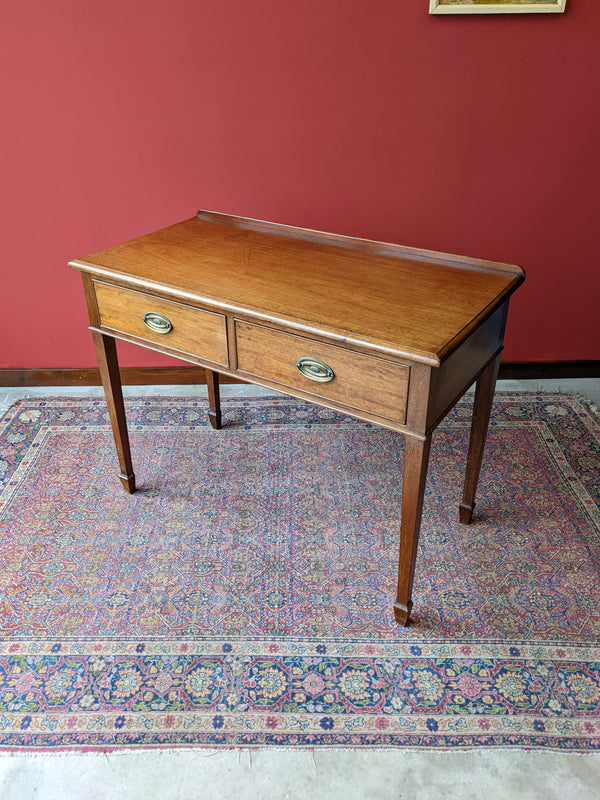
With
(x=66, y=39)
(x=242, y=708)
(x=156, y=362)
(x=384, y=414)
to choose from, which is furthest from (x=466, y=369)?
(x=66, y=39)

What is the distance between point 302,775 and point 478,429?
117 cm

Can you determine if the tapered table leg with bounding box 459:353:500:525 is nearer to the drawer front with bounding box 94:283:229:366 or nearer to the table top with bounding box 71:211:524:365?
the table top with bounding box 71:211:524:365

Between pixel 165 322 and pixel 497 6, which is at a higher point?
pixel 497 6

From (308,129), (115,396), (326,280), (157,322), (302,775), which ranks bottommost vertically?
(302,775)

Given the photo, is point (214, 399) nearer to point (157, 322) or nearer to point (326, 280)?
point (157, 322)

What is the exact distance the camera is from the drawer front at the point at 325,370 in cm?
168

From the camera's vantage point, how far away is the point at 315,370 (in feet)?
5.95

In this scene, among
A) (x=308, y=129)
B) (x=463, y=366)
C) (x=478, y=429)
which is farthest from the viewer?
(x=308, y=129)

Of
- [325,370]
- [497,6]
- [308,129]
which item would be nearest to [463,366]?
[325,370]

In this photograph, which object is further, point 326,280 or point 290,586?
point 290,586

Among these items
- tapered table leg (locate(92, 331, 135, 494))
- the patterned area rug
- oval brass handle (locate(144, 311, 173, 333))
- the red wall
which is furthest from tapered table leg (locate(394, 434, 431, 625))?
the red wall

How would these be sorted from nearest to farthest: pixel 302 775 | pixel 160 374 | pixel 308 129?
pixel 302 775
pixel 308 129
pixel 160 374

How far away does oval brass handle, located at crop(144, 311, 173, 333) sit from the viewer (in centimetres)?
207

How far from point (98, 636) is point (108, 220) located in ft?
6.16
